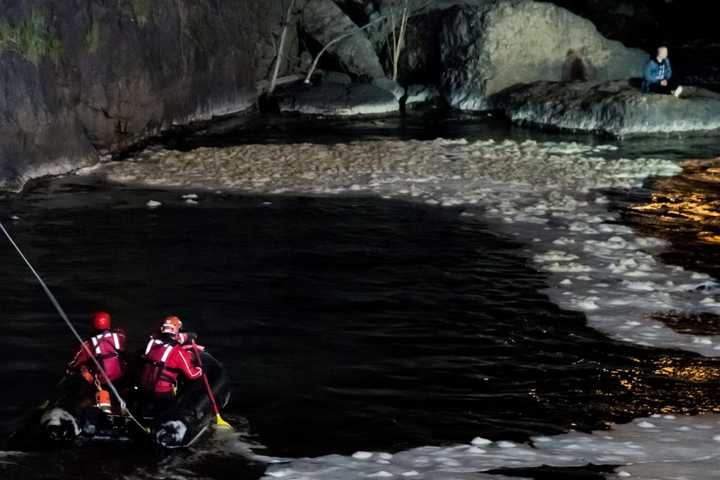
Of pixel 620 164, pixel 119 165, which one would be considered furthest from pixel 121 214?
pixel 620 164

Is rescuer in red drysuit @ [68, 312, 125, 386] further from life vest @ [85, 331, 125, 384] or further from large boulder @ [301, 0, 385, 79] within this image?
large boulder @ [301, 0, 385, 79]

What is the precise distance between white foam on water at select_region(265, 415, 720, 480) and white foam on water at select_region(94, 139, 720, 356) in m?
2.31

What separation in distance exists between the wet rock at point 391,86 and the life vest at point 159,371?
19838 mm

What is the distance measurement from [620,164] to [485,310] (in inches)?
351

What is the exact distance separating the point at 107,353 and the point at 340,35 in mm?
21235

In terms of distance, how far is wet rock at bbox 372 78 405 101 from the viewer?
1112 inches

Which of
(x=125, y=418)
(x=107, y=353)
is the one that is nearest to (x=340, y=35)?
(x=107, y=353)

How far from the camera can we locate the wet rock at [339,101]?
87.5 feet

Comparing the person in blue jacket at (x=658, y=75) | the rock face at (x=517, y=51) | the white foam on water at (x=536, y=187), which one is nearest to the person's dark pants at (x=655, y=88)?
the person in blue jacket at (x=658, y=75)

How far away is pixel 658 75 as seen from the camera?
2459cm

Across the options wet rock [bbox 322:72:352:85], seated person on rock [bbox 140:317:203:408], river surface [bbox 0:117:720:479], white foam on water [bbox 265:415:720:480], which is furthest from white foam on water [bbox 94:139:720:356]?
wet rock [bbox 322:72:352:85]

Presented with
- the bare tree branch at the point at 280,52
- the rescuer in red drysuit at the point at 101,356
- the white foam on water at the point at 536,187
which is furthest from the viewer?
the bare tree branch at the point at 280,52

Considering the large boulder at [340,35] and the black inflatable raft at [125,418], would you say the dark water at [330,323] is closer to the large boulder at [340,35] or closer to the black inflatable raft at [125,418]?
the black inflatable raft at [125,418]

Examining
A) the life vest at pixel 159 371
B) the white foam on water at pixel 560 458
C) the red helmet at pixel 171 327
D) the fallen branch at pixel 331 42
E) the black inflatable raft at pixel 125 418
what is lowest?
the white foam on water at pixel 560 458
